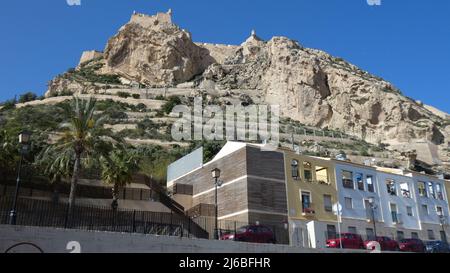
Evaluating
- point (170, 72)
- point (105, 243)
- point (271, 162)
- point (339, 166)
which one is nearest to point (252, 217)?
point (271, 162)

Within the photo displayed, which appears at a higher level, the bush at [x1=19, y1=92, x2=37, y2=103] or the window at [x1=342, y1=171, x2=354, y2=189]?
the bush at [x1=19, y1=92, x2=37, y2=103]

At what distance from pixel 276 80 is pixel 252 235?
11025 centimetres

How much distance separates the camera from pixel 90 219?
73.7 feet

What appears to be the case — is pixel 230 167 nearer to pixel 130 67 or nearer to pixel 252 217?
pixel 252 217

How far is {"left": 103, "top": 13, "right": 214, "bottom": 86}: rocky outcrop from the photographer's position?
13975 cm

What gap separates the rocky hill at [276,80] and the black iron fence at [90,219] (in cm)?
8938

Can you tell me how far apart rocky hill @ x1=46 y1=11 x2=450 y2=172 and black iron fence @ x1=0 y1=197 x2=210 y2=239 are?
89.4 meters

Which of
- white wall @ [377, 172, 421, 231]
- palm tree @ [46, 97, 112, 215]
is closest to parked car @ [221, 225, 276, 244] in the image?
palm tree @ [46, 97, 112, 215]

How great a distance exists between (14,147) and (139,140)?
4216 cm

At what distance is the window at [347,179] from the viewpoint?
127 feet

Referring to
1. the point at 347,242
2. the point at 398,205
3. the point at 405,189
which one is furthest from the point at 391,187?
the point at 347,242

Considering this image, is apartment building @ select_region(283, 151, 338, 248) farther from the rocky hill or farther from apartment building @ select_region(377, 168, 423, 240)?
the rocky hill

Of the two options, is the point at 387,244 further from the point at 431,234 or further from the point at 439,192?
the point at 439,192

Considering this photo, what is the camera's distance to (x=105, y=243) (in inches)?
739
